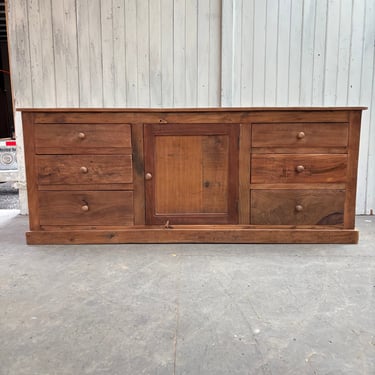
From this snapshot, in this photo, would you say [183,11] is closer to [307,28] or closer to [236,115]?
[307,28]

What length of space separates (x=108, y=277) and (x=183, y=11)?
1973mm

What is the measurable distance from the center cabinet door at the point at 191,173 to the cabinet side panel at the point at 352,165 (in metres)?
0.63

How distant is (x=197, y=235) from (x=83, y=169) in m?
0.74

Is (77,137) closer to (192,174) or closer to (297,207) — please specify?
(192,174)

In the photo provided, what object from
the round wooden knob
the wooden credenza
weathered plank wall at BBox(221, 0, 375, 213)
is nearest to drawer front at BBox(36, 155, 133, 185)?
the wooden credenza

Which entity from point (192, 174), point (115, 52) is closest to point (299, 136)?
point (192, 174)

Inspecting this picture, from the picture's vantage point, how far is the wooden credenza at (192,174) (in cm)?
200

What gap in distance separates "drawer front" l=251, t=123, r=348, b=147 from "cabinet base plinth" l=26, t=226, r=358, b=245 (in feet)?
1.62

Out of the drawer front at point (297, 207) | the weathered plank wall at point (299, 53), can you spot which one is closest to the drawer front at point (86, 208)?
the drawer front at point (297, 207)

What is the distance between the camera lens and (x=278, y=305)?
133 cm

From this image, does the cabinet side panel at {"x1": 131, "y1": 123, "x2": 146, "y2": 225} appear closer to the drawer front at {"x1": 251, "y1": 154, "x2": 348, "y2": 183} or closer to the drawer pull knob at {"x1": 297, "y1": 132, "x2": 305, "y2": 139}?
the drawer front at {"x1": 251, "y1": 154, "x2": 348, "y2": 183}

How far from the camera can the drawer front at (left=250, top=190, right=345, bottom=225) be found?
2037 mm

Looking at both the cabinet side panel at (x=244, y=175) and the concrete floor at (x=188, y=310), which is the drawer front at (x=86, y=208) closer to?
the concrete floor at (x=188, y=310)

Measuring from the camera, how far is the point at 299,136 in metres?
1.99
